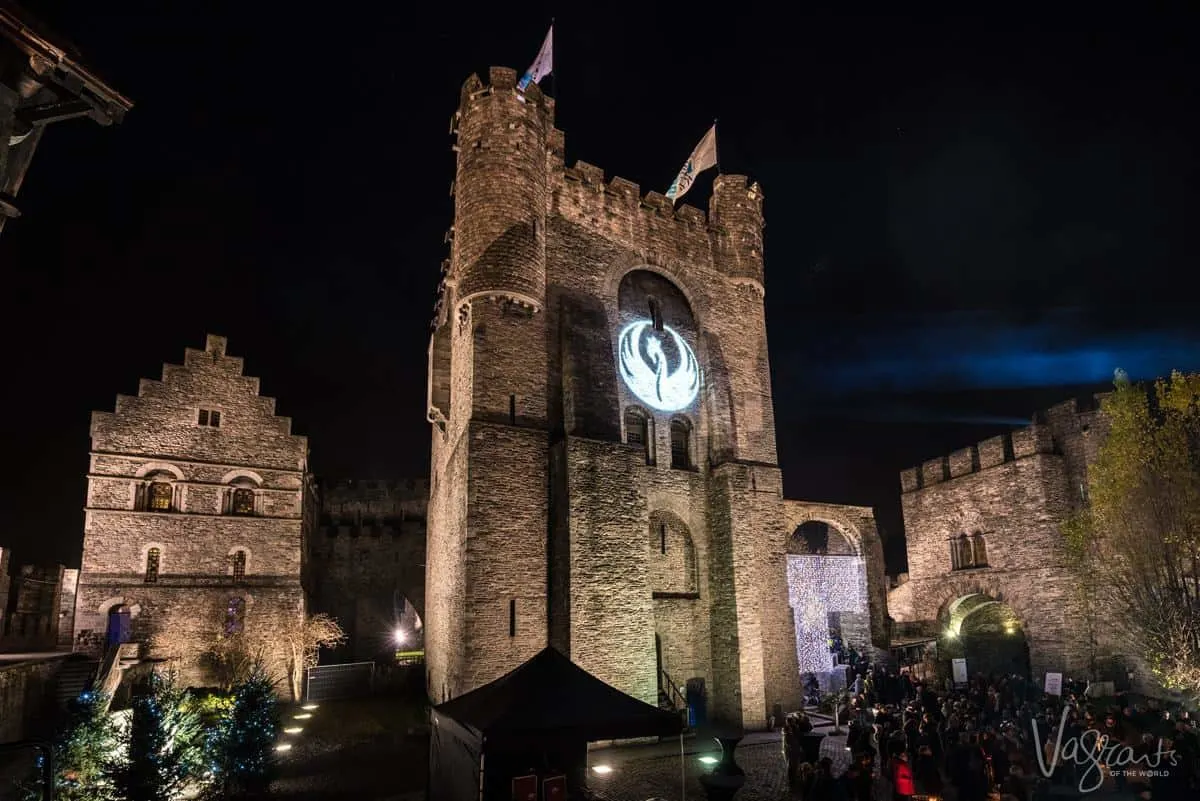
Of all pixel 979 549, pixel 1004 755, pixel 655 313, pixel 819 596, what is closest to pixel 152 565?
pixel 655 313

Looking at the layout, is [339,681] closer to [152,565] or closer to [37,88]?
[152,565]

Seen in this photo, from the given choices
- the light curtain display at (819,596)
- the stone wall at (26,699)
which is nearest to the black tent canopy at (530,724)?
the stone wall at (26,699)

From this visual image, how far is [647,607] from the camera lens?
17609 millimetres

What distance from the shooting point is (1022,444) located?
26047mm

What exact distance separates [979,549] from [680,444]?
1439 centimetres

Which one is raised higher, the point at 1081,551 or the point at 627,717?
the point at 1081,551

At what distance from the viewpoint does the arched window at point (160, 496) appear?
23969mm

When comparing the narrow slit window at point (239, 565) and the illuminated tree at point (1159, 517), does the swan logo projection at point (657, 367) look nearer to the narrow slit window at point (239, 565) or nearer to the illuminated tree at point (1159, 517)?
the illuminated tree at point (1159, 517)

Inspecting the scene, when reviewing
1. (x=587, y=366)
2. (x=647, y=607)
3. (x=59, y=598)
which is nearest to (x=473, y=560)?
(x=647, y=607)

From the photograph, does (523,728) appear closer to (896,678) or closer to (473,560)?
(473,560)

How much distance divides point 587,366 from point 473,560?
233 inches

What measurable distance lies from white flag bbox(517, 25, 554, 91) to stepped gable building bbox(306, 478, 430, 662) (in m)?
19.4

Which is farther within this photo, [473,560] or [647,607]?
[647,607]

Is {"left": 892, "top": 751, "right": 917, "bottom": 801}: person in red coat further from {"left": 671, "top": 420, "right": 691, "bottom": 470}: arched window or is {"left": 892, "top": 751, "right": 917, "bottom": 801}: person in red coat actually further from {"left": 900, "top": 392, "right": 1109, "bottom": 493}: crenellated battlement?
{"left": 900, "top": 392, "right": 1109, "bottom": 493}: crenellated battlement
